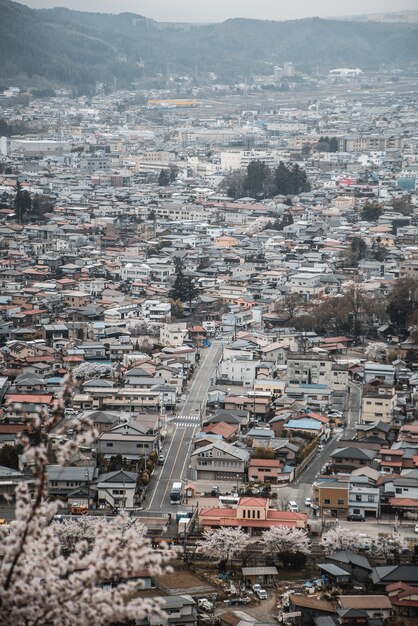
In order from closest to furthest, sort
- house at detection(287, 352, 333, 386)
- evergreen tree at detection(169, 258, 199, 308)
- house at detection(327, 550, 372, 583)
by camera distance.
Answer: house at detection(327, 550, 372, 583), house at detection(287, 352, 333, 386), evergreen tree at detection(169, 258, 199, 308)

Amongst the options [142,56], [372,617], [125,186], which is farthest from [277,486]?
[142,56]

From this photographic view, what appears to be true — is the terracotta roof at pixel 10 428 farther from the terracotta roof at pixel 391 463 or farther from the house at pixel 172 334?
the house at pixel 172 334

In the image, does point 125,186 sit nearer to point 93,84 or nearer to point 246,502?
point 246,502

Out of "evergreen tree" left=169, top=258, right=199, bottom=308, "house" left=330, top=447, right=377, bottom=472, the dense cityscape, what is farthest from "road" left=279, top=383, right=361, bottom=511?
"evergreen tree" left=169, top=258, right=199, bottom=308

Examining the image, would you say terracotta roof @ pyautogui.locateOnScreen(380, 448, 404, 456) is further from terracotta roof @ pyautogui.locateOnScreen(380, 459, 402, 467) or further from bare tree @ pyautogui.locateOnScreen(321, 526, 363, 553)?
bare tree @ pyautogui.locateOnScreen(321, 526, 363, 553)

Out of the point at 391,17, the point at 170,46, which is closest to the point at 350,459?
the point at 170,46

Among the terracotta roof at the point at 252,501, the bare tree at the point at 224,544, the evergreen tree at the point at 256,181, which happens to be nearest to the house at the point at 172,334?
the terracotta roof at the point at 252,501
